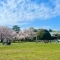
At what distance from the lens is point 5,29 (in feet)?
302

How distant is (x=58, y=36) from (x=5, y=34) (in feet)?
95.3

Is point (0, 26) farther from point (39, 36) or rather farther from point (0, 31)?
point (39, 36)

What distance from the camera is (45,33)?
89750 mm

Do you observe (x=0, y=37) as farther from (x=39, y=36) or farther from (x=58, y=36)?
(x=58, y=36)

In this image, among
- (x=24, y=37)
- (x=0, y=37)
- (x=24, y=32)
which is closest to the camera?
(x=0, y=37)

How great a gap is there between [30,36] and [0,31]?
21240 millimetres

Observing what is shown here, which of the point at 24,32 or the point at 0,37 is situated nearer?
the point at 0,37

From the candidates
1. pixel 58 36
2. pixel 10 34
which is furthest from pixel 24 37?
pixel 58 36

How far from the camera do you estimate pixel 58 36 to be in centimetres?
10256

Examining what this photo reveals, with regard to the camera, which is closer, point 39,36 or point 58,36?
point 39,36

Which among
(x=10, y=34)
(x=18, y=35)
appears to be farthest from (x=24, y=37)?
(x=10, y=34)

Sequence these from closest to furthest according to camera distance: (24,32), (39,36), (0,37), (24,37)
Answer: (0,37)
(39,36)
(24,37)
(24,32)

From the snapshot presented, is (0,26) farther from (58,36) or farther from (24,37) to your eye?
(58,36)

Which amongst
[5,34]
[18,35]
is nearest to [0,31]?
[5,34]
